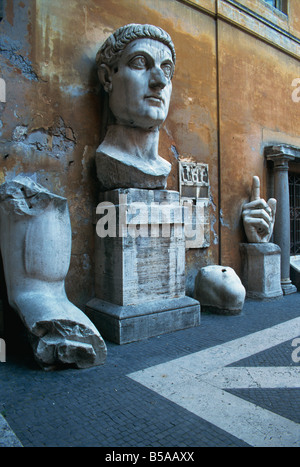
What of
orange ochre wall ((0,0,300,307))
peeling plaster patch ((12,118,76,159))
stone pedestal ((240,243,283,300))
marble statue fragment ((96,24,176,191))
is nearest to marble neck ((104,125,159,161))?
marble statue fragment ((96,24,176,191))

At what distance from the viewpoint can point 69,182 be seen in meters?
3.70

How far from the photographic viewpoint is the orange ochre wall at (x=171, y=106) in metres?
3.42

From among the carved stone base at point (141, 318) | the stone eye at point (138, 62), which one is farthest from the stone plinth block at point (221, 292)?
the stone eye at point (138, 62)

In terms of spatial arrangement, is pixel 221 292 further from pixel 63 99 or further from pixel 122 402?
pixel 63 99

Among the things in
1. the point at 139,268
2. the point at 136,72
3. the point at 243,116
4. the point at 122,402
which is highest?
the point at 243,116

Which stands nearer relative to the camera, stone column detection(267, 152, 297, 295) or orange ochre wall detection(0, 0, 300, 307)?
orange ochre wall detection(0, 0, 300, 307)

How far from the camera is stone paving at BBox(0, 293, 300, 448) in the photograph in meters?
1.84

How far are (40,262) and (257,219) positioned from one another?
3437 mm

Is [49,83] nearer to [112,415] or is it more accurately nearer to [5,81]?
[5,81]

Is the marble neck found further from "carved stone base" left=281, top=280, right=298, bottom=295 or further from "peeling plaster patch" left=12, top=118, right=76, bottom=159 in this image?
"carved stone base" left=281, top=280, right=298, bottom=295

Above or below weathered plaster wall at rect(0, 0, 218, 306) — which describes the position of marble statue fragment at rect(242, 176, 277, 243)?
below

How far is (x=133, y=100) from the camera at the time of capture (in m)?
3.57

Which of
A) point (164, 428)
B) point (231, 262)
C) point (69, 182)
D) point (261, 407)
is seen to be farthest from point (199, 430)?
point (231, 262)

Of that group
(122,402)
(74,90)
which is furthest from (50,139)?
(122,402)
